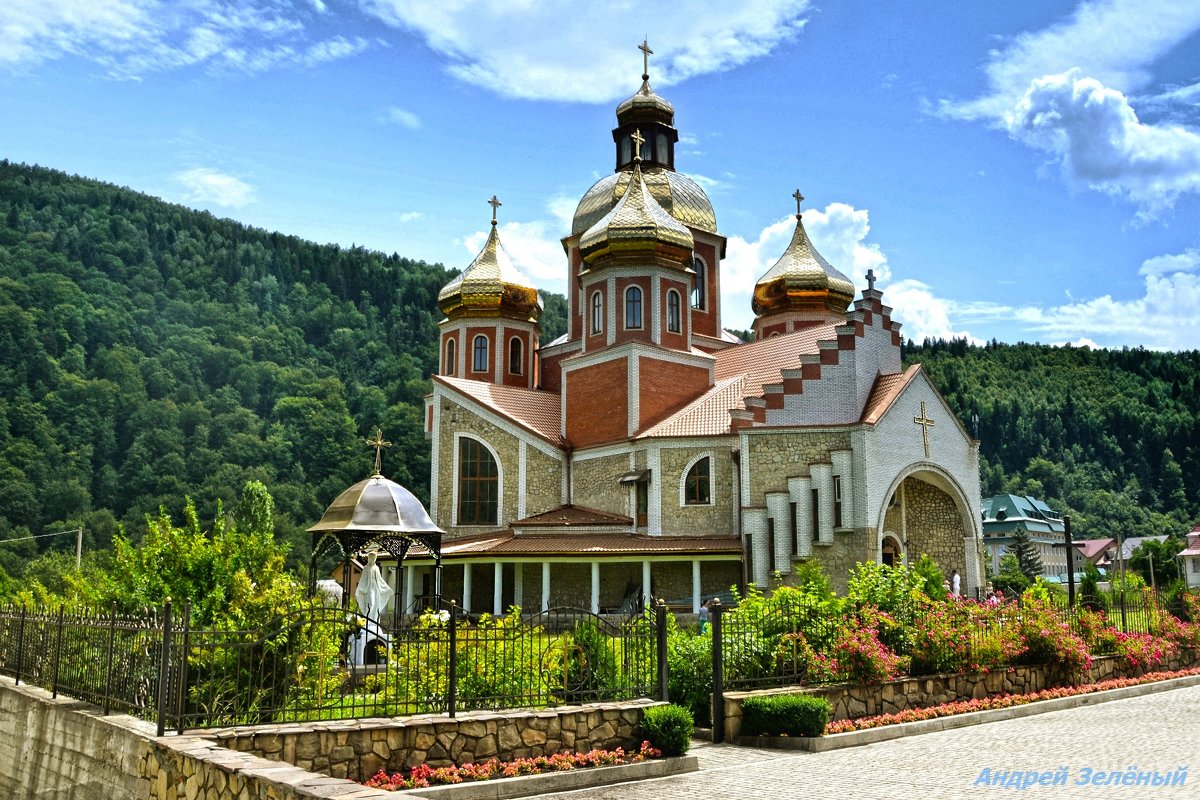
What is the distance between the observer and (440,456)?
29844 millimetres

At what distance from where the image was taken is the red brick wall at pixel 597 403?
26.7m

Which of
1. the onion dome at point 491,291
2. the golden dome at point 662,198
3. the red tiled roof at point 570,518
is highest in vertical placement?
the golden dome at point 662,198

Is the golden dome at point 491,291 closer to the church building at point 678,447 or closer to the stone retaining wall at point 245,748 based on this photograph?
the church building at point 678,447

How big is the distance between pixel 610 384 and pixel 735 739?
16.4 m

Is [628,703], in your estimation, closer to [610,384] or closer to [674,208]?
[610,384]

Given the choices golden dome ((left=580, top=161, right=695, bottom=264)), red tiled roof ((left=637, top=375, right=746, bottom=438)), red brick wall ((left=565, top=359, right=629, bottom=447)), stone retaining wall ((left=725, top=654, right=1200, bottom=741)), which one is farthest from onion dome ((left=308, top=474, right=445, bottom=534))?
golden dome ((left=580, top=161, right=695, bottom=264))

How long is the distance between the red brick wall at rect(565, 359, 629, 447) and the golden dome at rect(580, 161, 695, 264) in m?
3.02

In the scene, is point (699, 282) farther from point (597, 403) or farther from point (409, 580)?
point (409, 580)

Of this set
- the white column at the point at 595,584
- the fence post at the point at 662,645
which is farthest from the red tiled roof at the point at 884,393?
the fence post at the point at 662,645

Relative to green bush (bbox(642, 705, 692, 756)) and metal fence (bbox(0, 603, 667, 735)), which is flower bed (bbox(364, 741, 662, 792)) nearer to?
green bush (bbox(642, 705, 692, 756))

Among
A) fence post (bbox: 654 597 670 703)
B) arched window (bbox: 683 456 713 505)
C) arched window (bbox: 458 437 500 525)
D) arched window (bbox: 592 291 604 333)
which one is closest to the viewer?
fence post (bbox: 654 597 670 703)

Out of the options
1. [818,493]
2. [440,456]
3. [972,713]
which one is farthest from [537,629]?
[440,456]

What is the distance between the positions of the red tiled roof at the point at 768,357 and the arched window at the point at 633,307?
2.91 meters

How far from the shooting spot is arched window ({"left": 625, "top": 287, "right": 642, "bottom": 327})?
1078 inches
